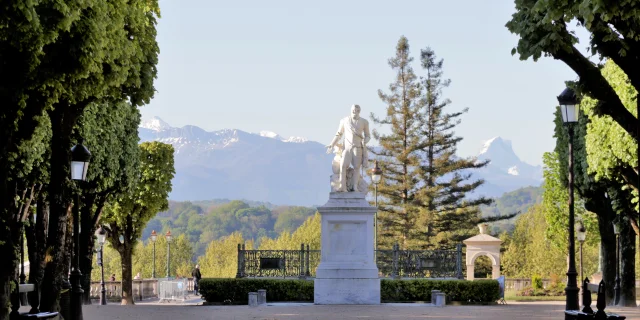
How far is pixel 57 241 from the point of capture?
68.5ft

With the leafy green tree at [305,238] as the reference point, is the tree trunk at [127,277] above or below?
below

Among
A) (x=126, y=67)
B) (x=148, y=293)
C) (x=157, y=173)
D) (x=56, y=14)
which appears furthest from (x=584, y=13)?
(x=148, y=293)

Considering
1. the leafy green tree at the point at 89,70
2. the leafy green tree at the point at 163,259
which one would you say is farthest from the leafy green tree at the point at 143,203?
the leafy green tree at the point at 163,259

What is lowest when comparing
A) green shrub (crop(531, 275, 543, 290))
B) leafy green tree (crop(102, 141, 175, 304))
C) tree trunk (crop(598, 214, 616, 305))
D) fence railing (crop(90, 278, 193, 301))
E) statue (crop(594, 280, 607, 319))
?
fence railing (crop(90, 278, 193, 301))

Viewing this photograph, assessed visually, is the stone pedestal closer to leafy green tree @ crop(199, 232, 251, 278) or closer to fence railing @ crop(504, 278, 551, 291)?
fence railing @ crop(504, 278, 551, 291)

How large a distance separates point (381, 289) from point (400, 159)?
42.1m

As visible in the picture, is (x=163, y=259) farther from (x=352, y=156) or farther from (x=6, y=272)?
(x=6, y=272)

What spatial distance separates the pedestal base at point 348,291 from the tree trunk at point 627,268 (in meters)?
8.55

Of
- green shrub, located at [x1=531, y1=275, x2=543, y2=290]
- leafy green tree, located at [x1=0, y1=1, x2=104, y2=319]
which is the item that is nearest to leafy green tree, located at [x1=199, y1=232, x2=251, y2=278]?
green shrub, located at [x1=531, y1=275, x2=543, y2=290]

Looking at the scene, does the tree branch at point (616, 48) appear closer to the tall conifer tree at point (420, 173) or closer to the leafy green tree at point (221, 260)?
the tall conifer tree at point (420, 173)

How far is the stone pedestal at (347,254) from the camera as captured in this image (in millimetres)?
33406

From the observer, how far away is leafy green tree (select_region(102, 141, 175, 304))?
50438 mm

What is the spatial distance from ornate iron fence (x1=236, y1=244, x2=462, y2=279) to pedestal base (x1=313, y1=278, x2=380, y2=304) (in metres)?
4.93

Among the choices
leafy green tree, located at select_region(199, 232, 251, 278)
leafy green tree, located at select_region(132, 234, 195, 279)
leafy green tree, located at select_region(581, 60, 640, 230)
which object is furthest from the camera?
leafy green tree, located at select_region(132, 234, 195, 279)
